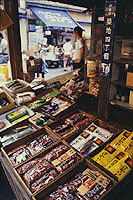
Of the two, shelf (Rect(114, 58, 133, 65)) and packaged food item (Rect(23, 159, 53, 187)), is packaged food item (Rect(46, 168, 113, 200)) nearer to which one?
packaged food item (Rect(23, 159, 53, 187))

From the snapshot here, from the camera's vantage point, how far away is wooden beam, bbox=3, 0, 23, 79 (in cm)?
388

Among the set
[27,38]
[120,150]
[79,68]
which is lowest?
[120,150]

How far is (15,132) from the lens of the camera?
8.47ft

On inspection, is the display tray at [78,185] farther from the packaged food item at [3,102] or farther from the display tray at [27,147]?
the packaged food item at [3,102]

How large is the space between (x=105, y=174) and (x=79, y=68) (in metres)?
3.06

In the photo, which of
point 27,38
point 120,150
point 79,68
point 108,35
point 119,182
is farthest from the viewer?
point 27,38

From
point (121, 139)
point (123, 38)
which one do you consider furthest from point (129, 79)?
point (121, 139)

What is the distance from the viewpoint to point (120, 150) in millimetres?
2131

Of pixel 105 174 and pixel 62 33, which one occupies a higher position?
pixel 62 33

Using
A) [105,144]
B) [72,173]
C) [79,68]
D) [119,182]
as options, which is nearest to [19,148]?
[72,173]

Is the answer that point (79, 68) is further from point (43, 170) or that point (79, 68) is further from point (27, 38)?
point (27, 38)

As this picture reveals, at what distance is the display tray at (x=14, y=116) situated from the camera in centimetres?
272

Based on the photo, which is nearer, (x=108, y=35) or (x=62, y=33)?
(x=108, y=35)

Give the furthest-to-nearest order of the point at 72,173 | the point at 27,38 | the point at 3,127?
the point at 27,38
the point at 3,127
the point at 72,173
